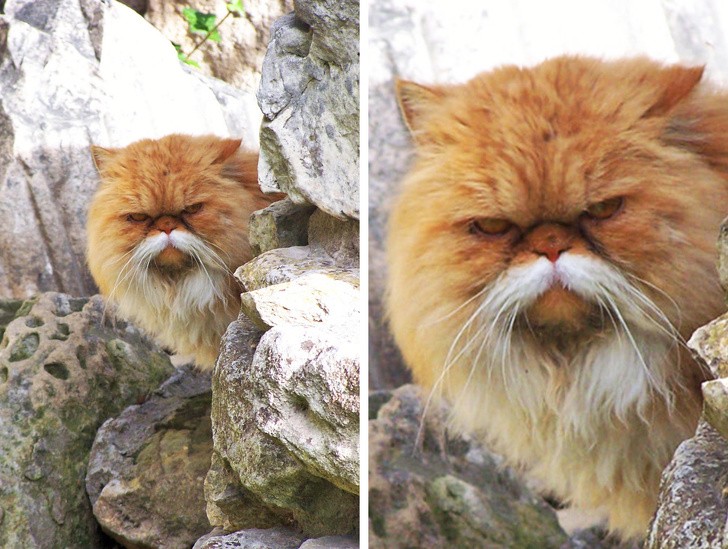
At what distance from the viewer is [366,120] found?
45.1 inches

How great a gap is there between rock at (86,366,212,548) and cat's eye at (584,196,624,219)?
2.66 feet

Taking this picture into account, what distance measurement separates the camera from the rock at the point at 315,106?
1.20 metres

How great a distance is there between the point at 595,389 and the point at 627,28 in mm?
392

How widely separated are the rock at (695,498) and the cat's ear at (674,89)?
32 cm

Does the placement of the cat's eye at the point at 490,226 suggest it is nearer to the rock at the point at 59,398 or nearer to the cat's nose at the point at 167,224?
the cat's nose at the point at 167,224

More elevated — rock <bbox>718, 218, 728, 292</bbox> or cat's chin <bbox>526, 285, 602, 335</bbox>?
rock <bbox>718, 218, 728, 292</bbox>

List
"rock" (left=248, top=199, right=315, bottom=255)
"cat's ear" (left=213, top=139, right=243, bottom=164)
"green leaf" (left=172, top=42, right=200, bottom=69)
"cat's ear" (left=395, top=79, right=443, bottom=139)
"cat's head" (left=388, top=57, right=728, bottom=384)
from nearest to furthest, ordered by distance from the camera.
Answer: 1. "cat's head" (left=388, top=57, right=728, bottom=384)
2. "cat's ear" (left=395, top=79, right=443, bottom=139)
3. "rock" (left=248, top=199, right=315, bottom=255)
4. "cat's ear" (left=213, top=139, right=243, bottom=164)
5. "green leaf" (left=172, top=42, right=200, bottom=69)

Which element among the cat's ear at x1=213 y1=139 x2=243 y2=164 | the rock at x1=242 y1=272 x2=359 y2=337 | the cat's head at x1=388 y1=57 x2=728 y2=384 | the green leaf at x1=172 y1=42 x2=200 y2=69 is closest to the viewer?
the cat's head at x1=388 y1=57 x2=728 y2=384


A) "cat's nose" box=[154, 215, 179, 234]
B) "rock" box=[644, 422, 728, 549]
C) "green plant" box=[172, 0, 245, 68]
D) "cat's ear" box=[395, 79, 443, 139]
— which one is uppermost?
"green plant" box=[172, 0, 245, 68]

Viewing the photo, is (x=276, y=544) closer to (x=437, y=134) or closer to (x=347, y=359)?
(x=347, y=359)

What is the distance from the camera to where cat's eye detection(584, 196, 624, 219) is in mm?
866

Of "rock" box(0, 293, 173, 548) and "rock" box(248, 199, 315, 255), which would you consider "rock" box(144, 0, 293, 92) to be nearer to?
"rock" box(248, 199, 315, 255)

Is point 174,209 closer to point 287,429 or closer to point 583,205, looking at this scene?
point 287,429

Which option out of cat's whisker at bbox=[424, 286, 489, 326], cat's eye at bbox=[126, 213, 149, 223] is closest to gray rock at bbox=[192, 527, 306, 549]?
cat's whisker at bbox=[424, 286, 489, 326]
